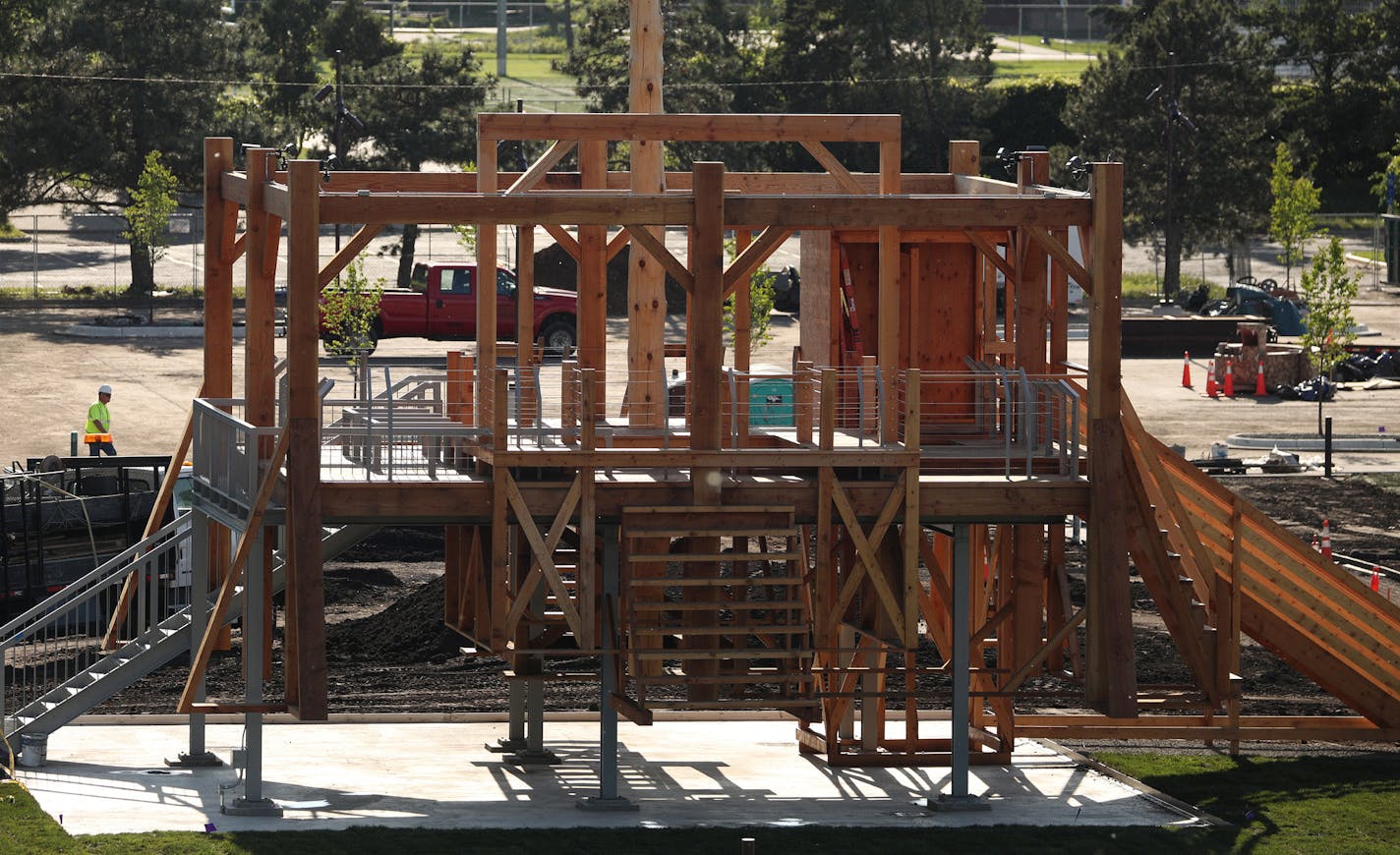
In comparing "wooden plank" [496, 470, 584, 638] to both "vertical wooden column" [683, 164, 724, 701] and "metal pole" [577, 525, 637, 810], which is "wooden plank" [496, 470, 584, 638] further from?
"vertical wooden column" [683, 164, 724, 701]

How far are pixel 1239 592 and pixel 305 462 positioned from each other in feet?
28.6

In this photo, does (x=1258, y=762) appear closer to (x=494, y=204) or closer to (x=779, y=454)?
(x=779, y=454)

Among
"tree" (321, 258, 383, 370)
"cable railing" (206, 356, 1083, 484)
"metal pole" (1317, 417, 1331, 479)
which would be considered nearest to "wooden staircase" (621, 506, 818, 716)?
"cable railing" (206, 356, 1083, 484)

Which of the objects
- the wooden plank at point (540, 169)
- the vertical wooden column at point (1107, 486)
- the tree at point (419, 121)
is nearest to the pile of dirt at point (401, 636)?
the wooden plank at point (540, 169)

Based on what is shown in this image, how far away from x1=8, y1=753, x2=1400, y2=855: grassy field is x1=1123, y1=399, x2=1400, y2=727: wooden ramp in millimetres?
1290

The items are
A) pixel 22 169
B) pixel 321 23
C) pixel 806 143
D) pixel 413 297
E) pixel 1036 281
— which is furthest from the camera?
pixel 321 23

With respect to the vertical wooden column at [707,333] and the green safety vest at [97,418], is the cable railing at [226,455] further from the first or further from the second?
the green safety vest at [97,418]

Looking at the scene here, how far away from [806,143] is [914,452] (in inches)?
182

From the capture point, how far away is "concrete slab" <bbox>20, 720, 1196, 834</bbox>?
20750 millimetres

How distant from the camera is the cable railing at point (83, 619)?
22.2 metres

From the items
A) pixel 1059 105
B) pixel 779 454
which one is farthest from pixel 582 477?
pixel 1059 105

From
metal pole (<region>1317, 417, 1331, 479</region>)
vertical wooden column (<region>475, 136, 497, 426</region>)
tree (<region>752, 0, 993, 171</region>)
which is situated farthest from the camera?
tree (<region>752, 0, 993, 171</region>)

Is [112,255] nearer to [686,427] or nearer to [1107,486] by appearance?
[686,427]

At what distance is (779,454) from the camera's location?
20.2m
